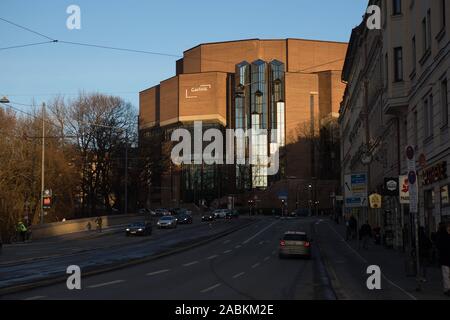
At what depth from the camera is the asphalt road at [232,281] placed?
52.3 feet

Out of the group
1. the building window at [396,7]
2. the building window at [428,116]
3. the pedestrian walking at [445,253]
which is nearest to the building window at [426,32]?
the building window at [428,116]

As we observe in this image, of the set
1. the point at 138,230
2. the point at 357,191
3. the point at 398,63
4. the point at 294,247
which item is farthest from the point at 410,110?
the point at 138,230

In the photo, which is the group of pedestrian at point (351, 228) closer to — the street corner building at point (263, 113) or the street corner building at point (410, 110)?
the street corner building at point (410, 110)

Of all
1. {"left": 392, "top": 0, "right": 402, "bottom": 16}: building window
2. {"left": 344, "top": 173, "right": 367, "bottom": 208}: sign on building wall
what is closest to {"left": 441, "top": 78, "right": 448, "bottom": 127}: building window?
{"left": 392, "top": 0, "right": 402, "bottom": 16}: building window

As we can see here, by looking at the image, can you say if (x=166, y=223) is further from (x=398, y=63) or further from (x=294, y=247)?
(x=398, y=63)

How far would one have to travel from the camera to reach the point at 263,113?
133 m

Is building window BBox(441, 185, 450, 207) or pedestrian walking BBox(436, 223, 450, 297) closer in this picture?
pedestrian walking BBox(436, 223, 450, 297)

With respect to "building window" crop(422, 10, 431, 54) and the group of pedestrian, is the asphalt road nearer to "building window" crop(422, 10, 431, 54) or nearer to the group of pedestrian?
"building window" crop(422, 10, 431, 54)

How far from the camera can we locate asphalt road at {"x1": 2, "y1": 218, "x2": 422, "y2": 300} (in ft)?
52.3

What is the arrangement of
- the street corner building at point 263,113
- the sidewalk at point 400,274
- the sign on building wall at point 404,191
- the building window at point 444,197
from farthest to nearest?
the street corner building at point 263,113, the building window at point 444,197, the sign on building wall at point 404,191, the sidewalk at point 400,274

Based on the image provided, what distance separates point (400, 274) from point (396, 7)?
17.4 metres

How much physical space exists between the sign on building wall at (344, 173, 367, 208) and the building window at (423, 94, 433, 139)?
9.90 m

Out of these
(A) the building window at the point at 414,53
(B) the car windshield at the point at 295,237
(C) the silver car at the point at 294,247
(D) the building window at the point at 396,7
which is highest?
(D) the building window at the point at 396,7
